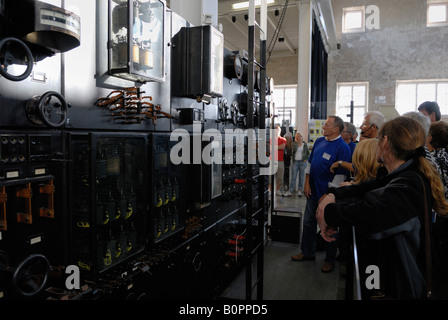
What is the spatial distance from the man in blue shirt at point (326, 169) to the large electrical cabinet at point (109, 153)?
46.4 inches

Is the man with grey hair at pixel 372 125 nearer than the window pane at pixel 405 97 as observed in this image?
Yes

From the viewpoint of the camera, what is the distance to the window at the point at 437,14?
479 inches

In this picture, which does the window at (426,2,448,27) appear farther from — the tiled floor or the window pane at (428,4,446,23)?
the tiled floor

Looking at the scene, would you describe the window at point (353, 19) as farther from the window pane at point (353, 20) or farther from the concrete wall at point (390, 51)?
the concrete wall at point (390, 51)

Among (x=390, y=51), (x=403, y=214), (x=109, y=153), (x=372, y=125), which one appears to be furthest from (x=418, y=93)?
(x=109, y=153)

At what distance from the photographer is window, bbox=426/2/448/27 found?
12.2 meters

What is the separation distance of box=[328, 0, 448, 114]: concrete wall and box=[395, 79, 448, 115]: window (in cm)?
23

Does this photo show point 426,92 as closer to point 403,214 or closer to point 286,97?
point 286,97

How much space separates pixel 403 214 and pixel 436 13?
14010mm

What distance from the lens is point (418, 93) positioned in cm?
1255

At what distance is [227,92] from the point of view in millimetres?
3375

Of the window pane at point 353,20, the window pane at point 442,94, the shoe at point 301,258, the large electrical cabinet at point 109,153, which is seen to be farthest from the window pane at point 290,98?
the large electrical cabinet at point 109,153
